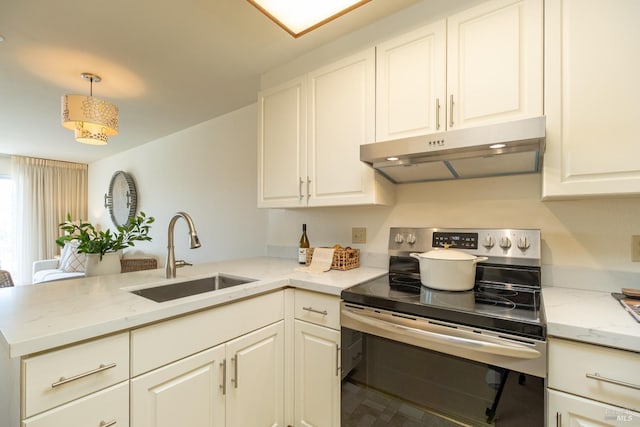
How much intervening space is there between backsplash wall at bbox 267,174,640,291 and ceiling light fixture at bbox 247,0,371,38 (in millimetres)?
963

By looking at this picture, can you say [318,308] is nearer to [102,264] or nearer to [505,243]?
[505,243]

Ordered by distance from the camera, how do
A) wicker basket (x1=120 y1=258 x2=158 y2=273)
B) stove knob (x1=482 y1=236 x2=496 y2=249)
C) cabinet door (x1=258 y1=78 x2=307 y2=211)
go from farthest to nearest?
wicker basket (x1=120 y1=258 x2=158 y2=273) < cabinet door (x1=258 y1=78 x2=307 y2=211) < stove knob (x1=482 y1=236 x2=496 y2=249)

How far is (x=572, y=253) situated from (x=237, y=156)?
8.44 feet

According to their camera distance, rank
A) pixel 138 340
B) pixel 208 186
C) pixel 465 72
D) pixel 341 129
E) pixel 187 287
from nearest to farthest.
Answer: pixel 138 340 < pixel 465 72 < pixel 187 287 < pixel 341 129 < pixel 208 186

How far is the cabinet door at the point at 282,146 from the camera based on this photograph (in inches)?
72.4

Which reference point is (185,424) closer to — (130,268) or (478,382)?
(478,382)

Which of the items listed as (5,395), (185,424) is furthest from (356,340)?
(5,395)

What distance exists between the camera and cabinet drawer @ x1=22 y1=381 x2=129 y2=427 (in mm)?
749

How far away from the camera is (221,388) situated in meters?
1.17

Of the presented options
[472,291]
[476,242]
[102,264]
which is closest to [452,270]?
[472,291]

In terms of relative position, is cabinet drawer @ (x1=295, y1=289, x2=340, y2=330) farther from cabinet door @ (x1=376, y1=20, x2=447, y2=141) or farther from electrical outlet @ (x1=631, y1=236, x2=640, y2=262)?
electrical outlet @ (x1=631, y1=236, x2=640, y2=262)

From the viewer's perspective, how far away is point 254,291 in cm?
129

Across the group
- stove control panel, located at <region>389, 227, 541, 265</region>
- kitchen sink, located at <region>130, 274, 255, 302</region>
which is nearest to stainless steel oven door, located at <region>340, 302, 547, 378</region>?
stove control panel, located at <region>389, 227, 541, 265</region>

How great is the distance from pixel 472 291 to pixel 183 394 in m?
1.23
